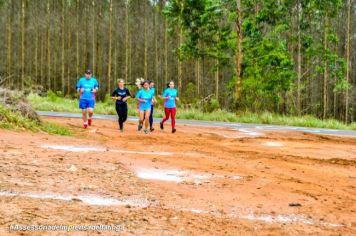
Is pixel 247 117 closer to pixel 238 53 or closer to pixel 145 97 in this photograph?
pixel 238 53

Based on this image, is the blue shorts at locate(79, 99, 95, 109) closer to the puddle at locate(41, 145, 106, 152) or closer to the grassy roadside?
the puddle at locate(41, 145, 106, 152)

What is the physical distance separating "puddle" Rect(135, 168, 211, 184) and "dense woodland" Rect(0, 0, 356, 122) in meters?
18.6

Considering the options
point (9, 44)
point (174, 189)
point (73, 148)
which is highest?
point (9, 44)

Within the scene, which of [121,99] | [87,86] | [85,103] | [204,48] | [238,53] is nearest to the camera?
[121,99]

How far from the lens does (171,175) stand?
24.7ft

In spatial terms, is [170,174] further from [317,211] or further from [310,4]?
[310,4]

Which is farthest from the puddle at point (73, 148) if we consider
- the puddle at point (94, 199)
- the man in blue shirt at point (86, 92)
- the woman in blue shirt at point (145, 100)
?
the man in blue shirt at point (86, 92)

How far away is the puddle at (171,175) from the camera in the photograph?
23.7 ft

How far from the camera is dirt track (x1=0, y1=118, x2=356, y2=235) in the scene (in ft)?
→ 16.2

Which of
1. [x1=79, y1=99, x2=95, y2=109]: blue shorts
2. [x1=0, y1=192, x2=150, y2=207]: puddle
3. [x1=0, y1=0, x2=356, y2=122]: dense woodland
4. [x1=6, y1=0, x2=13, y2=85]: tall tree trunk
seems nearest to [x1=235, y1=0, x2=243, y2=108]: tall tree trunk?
[x1=0, y1=0, x2=356, y2=122]: dense woodland

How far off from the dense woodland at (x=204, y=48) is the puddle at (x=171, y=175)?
18632 millimetres

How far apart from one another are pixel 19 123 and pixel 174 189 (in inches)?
282

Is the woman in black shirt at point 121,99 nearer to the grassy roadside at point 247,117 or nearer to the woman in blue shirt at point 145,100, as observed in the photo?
the woman in blue shirt at point 145,100

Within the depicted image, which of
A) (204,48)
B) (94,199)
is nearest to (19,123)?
(94,199)
